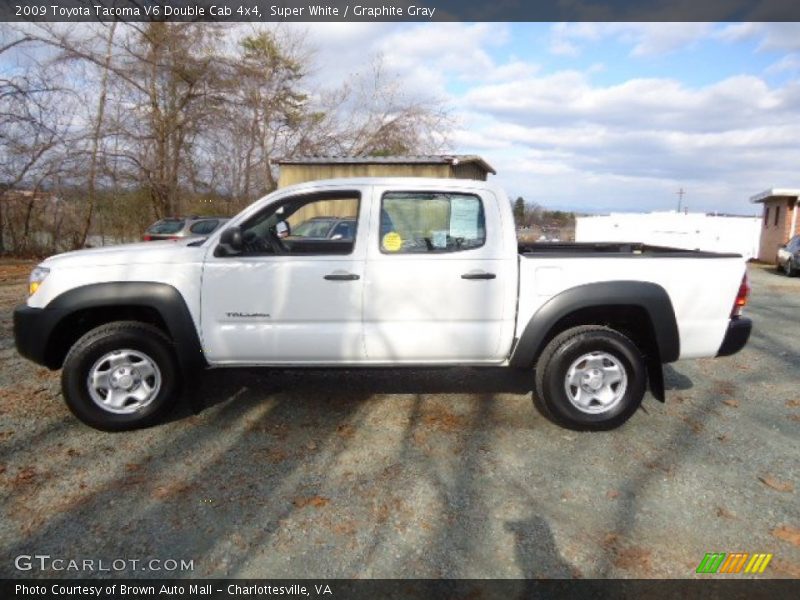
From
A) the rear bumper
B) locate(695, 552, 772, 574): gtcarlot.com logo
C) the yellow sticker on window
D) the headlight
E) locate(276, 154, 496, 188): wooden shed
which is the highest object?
locate(276, 154, 496, 188): wooden shed

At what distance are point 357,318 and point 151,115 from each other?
18.7 meters

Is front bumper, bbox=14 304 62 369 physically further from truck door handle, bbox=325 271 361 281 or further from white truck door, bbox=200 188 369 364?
truck door handle, bbox=325 271 361 281

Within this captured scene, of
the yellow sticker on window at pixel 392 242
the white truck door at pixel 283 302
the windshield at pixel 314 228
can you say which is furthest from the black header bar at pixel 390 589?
the windshield at pixel 314 228

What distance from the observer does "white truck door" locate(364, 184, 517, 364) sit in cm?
377

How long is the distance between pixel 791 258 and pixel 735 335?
624 inches

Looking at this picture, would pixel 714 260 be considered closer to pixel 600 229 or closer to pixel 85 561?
pixel 85 561

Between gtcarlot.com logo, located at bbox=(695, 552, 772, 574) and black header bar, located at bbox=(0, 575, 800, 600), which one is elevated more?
gtcarlot.com logo, located at bbox=(695, 552, 772, 574)

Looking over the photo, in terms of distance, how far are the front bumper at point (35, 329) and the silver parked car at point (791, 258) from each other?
1913cm

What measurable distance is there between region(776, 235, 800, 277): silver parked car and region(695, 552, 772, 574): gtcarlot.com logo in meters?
17.1

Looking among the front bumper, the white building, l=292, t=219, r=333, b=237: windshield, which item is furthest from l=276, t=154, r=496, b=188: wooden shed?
the front bumper

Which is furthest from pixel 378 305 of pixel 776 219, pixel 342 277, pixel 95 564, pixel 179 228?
pixel 776 219

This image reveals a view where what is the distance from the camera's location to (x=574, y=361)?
12.7 feet

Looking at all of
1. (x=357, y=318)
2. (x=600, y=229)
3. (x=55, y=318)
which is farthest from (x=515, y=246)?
(x=600, y=229)

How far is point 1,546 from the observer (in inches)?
102
